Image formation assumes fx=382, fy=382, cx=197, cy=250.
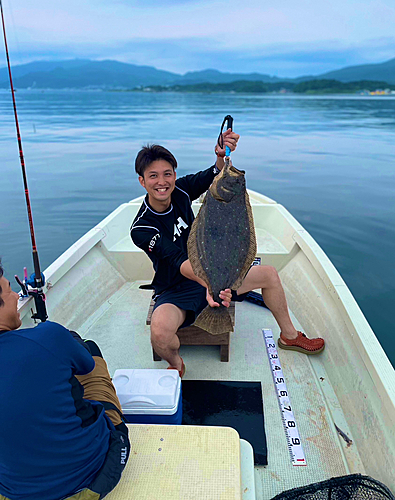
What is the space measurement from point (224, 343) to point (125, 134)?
25.5 metres

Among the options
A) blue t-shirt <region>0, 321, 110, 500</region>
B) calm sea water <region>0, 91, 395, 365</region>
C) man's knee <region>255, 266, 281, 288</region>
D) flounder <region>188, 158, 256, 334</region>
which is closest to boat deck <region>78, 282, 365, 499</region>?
man's knee <region>255, 266, 281, 288</region>

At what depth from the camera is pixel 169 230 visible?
11.1ft

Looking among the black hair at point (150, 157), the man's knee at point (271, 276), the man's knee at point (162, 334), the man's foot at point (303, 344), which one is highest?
the black hair at point (150, 157)

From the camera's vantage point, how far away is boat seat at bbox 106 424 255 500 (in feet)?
5.71

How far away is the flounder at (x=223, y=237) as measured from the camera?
2445mm

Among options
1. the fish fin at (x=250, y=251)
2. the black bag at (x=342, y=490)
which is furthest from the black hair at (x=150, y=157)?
the black bag at (x=342, y=490)

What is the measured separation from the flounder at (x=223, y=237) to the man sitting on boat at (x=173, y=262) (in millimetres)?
170

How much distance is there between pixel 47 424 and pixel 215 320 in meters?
1.70

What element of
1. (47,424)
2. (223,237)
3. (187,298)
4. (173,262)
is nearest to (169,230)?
(173,262)

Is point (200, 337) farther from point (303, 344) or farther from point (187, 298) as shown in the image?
point (303, 344)

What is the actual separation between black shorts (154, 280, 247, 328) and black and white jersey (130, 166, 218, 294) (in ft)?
0.23

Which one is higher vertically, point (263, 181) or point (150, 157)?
point (150, 157)

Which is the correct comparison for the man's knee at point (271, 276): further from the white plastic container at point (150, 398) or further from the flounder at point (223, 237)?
the white plastic container at point (150, 398)

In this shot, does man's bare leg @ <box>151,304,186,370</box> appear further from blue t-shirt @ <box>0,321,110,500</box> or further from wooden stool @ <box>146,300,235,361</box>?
blue t-shirt @ <box>0,321,110,500</box>
